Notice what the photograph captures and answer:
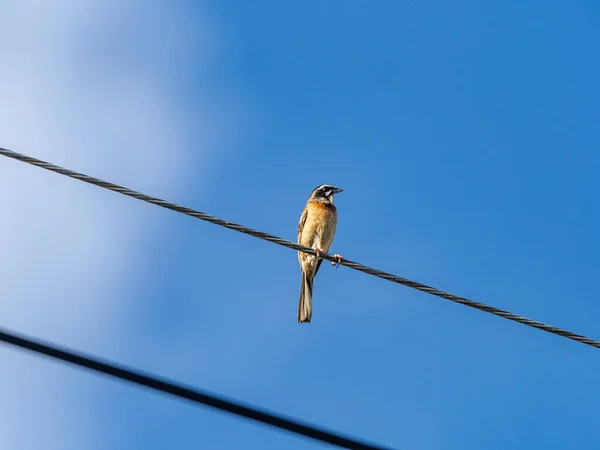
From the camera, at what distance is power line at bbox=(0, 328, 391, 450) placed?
3.10m

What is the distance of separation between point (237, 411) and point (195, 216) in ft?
6.86

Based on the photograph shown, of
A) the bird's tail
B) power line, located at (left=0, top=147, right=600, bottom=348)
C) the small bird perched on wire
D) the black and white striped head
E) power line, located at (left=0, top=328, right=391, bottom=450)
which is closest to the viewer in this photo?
power line, located at (left=0, top=328, right=391, bottom=450)

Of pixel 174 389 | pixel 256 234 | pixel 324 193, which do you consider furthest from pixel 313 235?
pixel 174 389

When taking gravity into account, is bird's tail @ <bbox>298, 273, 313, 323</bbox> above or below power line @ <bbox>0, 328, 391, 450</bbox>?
above

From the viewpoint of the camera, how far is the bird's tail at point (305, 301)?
10.2 meters

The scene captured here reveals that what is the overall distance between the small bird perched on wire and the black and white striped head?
0.12m

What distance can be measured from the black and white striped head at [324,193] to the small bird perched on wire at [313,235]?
119 millimetres

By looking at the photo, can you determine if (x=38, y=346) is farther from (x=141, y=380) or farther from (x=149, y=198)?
(x=149, y=198)

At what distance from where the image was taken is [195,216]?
5.10 metres

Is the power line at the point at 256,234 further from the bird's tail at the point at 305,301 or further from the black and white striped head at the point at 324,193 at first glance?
the black and white striped head at the point at 324,193

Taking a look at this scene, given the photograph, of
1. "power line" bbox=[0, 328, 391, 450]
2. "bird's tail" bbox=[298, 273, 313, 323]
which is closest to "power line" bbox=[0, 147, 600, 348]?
"power line" bbox=[0, 328, 391, 450]

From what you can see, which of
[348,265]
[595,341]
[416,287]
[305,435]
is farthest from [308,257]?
[305,435]

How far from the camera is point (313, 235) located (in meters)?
10.9

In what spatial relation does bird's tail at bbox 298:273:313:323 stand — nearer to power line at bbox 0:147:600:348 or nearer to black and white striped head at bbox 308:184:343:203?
black and white striped head at bbox 308:184:343:203
